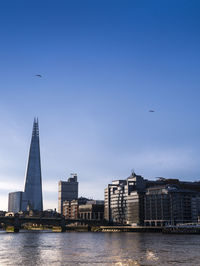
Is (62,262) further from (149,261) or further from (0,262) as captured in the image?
→ (149,261)

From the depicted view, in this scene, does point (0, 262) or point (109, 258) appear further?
point (109, 258)

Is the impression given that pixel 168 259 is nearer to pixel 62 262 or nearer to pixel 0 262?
pixel 62 262

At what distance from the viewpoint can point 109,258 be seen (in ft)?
232

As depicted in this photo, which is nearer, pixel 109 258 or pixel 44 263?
pixel 44 263

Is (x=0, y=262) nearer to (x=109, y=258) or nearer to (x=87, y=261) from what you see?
(x=87, y=261)

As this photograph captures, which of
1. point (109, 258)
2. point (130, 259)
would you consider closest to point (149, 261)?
point (130, 259)

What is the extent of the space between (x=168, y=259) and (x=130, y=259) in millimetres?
6975

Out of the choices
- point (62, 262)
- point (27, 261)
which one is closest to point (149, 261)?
point (62, 262)

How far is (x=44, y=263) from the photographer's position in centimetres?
6544

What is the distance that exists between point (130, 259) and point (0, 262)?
74.8 feet

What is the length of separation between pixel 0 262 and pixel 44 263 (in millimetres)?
7808

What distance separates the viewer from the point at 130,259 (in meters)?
68.4

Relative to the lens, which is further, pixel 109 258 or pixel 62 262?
pixel 109 258


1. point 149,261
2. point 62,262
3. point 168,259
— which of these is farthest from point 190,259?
point 62,262
